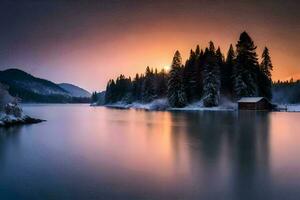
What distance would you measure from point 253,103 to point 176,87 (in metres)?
23.4

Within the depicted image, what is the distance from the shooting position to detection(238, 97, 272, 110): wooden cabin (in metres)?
82.0

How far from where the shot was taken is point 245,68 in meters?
90.7

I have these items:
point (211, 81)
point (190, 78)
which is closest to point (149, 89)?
point (190, 78)

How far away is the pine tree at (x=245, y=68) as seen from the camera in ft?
290

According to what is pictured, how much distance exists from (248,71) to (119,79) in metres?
97.8

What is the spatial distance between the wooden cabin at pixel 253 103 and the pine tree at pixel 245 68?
14.2ft

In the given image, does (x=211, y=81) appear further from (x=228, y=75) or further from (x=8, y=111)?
(x=8, y=111)

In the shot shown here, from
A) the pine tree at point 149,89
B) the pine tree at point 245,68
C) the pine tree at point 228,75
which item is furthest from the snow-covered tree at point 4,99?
the pine tree at point 149,89

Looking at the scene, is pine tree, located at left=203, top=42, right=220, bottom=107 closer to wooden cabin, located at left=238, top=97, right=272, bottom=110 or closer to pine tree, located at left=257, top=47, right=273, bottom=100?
wooden cabin, located at left=238, top=97, right=272, bottom=110

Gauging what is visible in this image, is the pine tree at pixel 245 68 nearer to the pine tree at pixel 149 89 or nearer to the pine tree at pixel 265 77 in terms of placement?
the pine tree at pixel 265 77

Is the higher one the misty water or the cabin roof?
the cabin roof

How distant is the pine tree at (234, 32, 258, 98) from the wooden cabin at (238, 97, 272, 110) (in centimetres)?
433

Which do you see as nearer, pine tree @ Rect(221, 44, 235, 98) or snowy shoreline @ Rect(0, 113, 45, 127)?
snowy shoreline @ Rect(0, 113, 45, 127)

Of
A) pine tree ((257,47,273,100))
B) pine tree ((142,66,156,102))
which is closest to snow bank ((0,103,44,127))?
pine tree ((257,47,273,100))
